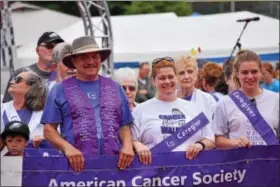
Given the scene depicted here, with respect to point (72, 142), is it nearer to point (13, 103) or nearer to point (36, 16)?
point (13, 103)

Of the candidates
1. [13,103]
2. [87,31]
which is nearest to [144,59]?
[87,31]

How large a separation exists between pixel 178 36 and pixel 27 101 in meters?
11.6

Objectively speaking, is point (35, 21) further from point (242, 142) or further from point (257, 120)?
point (242, 142)

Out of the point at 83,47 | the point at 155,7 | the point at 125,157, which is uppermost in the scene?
the point at 83,47

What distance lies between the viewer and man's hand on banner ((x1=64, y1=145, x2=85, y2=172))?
446cm

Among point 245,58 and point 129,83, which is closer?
point 245,58

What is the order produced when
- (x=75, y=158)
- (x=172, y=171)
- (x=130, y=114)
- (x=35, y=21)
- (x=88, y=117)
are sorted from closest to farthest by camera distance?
(x=75, y=158), (x=88, y=117), (x=172, y=171), (x=130, y=114), (x=35, y=21)

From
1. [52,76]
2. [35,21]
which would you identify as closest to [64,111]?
[52,76]

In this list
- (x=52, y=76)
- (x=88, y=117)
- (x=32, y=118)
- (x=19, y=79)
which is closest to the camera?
(x=88, y=117)

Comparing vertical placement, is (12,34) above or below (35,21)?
above

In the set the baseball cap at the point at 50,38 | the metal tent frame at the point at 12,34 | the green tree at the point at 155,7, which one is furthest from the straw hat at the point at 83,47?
the green tree at the point at 155,7

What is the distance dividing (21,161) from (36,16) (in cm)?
2400

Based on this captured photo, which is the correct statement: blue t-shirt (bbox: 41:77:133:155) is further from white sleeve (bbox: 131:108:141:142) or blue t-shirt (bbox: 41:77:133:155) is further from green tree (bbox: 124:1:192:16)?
green tree (bbox: 124:1:192:16)

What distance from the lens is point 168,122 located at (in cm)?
484
